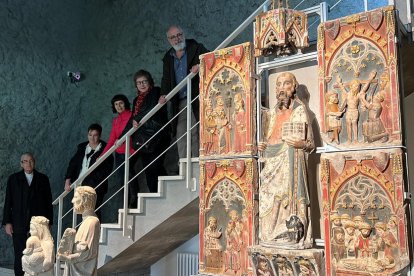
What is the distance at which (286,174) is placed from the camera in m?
3.38

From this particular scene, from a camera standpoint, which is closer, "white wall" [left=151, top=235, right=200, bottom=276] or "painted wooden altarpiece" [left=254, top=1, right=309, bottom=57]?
"painted wooden altarpiece" [left=254, top=1, right=309, bottom=57]

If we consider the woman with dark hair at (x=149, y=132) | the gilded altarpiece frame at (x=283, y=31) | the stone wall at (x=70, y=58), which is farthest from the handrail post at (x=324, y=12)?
the stone wall at (x=70, y=58)

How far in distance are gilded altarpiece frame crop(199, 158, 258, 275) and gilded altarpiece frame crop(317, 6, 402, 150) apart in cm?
76

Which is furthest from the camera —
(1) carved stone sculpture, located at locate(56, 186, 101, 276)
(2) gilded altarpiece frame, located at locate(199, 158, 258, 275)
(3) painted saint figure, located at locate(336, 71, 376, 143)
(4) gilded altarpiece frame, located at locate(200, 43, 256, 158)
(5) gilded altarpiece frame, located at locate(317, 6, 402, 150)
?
(4) gilded altarpiece frame, located at locate(200, 43, 256, 158)

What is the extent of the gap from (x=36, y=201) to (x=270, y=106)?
3096 mm

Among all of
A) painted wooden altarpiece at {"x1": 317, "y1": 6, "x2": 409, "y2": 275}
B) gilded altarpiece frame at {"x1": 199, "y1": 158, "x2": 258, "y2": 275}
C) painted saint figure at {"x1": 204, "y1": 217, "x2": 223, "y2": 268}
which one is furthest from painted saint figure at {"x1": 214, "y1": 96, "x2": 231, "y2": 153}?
painted wooden altarpiece at {"x1": 317, "y1": 6, "x2": 409, "y2": 275}

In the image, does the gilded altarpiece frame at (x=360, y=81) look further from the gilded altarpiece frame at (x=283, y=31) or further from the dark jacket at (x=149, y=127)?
the dark jacket at (x=149, y=127)

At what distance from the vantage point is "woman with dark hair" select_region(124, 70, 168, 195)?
4.95 metres

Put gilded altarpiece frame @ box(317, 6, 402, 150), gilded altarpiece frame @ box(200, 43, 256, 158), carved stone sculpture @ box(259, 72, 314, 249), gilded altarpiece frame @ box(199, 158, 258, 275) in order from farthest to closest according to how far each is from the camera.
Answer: gilded altarpiece frame @ box(200, 43, 256, 158)
gilded altarpiece frame @ box(199, 158, 258, 275)
carved stone sculpture @ box(259, 72, 314, 249)
gilded altarpiece frame @ box(317, 6, 402, 150)

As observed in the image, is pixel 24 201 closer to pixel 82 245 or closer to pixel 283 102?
pixel 82 245

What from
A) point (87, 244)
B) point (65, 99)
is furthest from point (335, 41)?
point (65, 99)

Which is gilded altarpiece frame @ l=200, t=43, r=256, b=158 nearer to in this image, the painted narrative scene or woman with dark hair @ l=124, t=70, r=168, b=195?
the painted narrative scene

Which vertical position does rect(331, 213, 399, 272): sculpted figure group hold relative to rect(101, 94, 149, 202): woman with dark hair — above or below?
below

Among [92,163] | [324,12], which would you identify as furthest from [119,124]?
[324,12]
